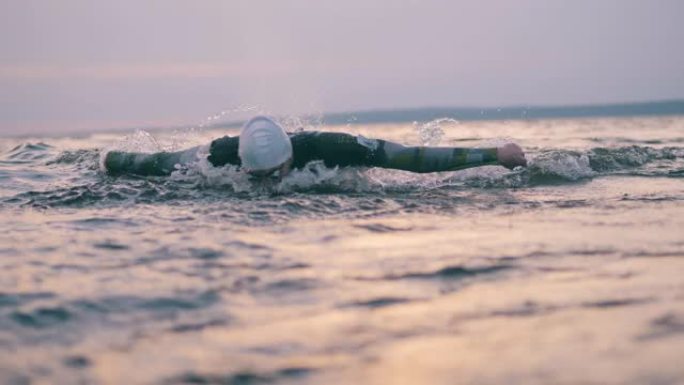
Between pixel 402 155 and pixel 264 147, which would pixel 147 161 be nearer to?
pixel 264 147

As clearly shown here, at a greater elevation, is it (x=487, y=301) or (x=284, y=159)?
(x=284, y=159)

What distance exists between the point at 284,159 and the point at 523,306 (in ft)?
14.6

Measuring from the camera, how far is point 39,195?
787 cm

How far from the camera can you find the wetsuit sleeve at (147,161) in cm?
880

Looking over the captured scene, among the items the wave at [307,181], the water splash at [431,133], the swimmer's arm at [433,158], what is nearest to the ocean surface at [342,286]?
the wave at [307,181]

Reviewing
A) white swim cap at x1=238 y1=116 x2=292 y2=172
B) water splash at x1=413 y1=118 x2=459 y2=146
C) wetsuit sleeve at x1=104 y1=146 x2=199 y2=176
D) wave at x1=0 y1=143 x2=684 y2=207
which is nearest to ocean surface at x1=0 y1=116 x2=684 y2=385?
wave at x1=0 y1=143 x2=684 y2=207

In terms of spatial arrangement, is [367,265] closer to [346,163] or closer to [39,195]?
Answer: [346,163]

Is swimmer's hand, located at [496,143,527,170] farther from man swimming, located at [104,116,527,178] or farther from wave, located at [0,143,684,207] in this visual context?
wave, located at [0,143,684,207]

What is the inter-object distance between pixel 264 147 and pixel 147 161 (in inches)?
79.4

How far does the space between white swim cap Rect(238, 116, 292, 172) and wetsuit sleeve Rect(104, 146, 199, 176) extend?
1.04 metres

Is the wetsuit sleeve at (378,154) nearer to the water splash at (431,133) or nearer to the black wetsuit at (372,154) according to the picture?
the black wetsuit at (372,154)

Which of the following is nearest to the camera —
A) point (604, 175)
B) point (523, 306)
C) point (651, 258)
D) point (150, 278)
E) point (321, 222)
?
point (523, 306)

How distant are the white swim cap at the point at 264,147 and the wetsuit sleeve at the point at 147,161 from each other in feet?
3.40

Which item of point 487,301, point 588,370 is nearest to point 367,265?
point 487,301
